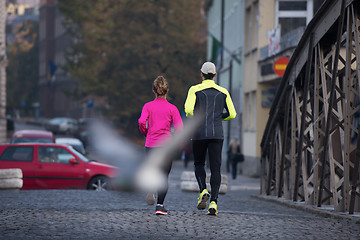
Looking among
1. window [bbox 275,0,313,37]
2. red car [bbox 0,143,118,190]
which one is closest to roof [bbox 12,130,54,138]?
red car [bbox 0,143,118,190]

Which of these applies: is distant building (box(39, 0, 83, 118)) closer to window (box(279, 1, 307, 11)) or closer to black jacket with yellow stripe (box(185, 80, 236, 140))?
window (box(279, 1, 307, 11))

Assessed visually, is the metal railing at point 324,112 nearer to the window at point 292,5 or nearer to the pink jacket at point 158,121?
the pink jacket at point 158,121

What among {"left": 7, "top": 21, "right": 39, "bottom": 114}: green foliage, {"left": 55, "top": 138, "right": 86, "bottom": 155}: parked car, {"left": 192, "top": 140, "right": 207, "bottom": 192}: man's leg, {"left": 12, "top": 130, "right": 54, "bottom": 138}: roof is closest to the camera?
{"left": 192, "top": 140, "right": 207, "bottom": 192}: man's leg

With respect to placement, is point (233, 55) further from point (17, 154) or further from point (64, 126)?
point (64, 126)

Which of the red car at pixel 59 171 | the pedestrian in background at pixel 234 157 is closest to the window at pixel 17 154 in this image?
the red car at pixel 59 171

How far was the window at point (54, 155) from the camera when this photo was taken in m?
23.2

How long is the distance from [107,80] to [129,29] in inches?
168

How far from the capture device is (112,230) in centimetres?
945

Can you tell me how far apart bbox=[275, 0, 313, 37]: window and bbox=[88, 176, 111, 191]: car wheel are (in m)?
14.3

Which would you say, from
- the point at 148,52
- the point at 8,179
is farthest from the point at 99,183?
the point at 148,52

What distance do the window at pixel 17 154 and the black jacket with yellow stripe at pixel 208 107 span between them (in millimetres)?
12737

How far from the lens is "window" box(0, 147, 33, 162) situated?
23.3 meters

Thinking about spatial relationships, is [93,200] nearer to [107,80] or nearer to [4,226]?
[4,226]

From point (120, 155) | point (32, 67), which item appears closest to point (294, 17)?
point (120, 155)
